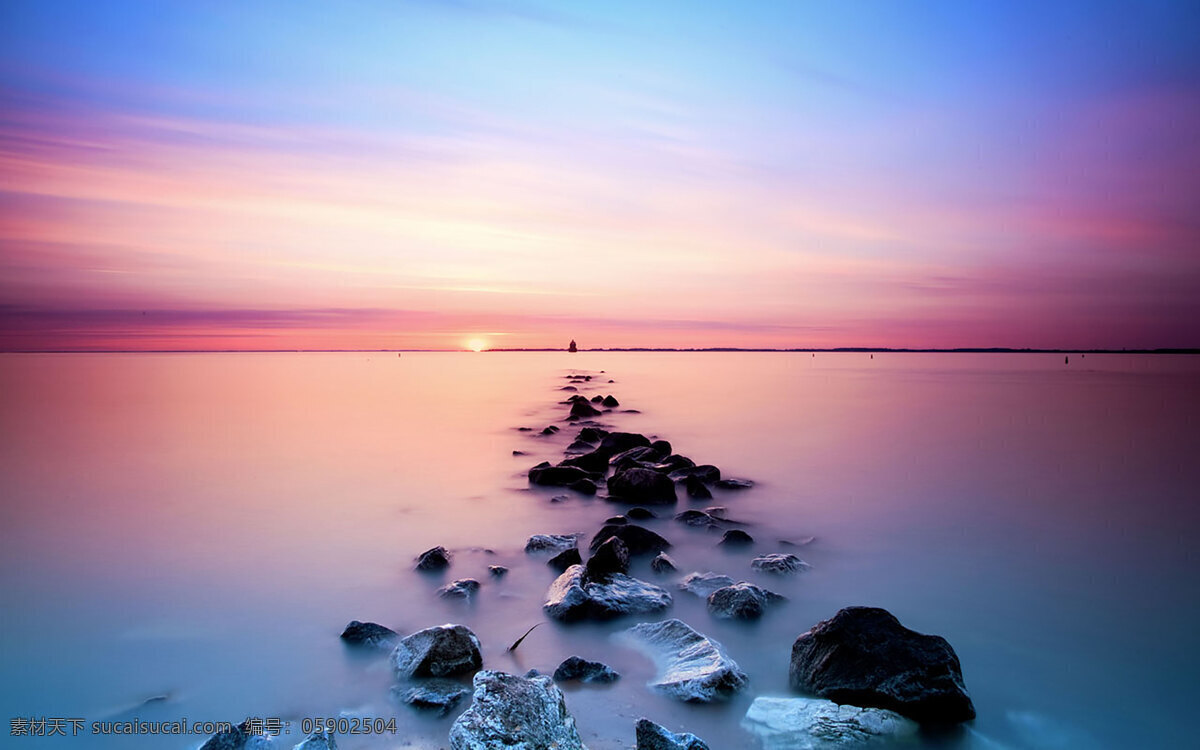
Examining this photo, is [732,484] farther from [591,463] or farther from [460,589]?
[460,589]

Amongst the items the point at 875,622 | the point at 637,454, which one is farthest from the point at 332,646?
the point at 637,454

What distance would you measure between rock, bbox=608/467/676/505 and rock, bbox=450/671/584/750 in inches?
267

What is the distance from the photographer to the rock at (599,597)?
573 centimetres

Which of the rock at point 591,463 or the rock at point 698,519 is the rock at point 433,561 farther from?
the rock at point 591,463

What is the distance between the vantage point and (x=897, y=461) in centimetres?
1533

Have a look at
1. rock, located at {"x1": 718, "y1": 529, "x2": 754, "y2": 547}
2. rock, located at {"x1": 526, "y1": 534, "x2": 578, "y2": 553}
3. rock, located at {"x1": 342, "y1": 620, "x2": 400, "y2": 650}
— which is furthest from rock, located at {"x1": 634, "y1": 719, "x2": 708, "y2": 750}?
rock, located at {"x1": 718, "y1": 529, "x2": 754, "y2": 547}

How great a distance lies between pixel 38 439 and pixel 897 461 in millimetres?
22473

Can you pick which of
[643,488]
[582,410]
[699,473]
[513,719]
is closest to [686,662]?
[513,719]

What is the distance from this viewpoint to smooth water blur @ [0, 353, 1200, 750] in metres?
4.59

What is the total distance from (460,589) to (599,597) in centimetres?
148

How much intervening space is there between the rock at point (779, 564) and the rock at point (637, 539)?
1.10m

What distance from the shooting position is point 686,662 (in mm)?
4785

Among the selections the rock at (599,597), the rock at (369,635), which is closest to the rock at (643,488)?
the rock at (599,597)

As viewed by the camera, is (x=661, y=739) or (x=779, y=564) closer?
(x=661, y=739)
